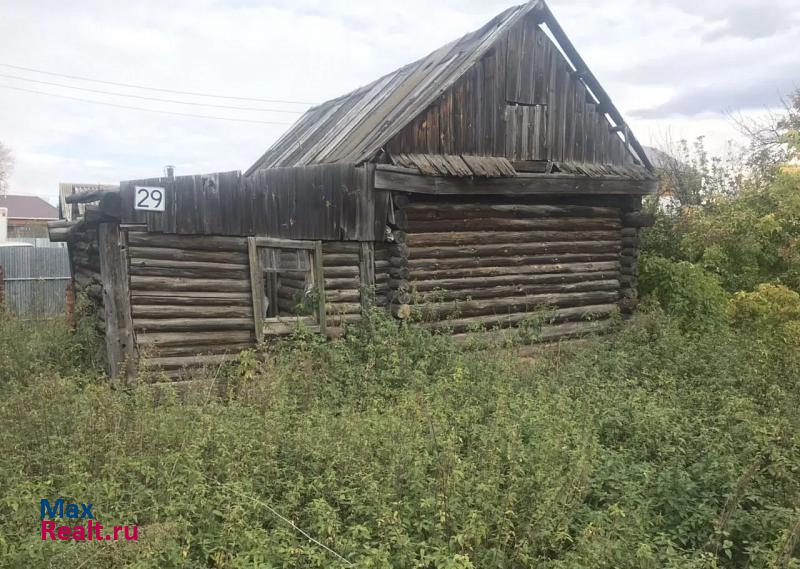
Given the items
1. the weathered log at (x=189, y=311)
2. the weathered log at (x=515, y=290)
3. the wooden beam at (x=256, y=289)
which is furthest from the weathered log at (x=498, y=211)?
the weathered log at (x=189, y=311)

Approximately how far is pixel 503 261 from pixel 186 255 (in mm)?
5445

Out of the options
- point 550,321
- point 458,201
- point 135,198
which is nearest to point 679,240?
point 550,321

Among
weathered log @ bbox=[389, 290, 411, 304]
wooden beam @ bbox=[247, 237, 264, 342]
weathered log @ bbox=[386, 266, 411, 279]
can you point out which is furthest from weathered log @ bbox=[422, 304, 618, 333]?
wooden beam @ bbox=[247, 237, 264, 342]

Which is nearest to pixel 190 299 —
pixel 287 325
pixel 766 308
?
pixel 287 325

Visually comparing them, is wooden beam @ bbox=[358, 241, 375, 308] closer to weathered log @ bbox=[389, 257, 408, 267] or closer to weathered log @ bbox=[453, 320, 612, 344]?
weathered log @ bbox=[389, 257, 408, 267]

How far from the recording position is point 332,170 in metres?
9.26

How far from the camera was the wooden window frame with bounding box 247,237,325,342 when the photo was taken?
8164 mm

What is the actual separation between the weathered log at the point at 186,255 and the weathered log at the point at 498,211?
110 inches

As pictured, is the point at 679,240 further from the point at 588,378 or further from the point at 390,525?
the point at 390,525

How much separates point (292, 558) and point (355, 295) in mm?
5638

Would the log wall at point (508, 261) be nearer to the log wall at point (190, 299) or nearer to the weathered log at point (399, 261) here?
the weathered log at point (399, 261)

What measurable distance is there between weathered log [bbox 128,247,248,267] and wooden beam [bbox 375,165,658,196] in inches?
90.2

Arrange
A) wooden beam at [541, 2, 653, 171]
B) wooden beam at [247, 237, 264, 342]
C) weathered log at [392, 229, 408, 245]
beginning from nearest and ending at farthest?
wooden beam at [247, 237, 264, 342], weathered log at [392, 229, 408, 245], wooden beam at [541, 2, 653, 171]

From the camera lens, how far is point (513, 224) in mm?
10664
